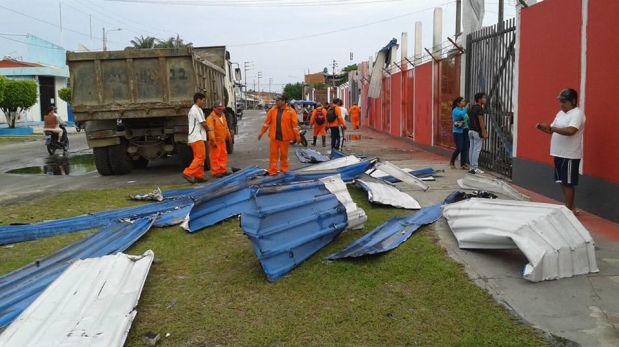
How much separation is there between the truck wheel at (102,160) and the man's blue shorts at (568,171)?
9203 millimetres

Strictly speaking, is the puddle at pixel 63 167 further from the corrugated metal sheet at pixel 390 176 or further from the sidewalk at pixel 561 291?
the sidewalk at pixel 561 291

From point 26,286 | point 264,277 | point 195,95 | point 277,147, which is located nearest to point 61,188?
point 195,95

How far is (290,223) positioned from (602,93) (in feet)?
13.1

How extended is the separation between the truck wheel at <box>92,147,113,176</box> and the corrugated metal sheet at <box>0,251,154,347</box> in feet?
24.6

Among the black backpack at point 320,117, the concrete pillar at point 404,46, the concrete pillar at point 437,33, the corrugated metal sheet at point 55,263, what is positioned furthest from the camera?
the concrete pillar at point 404,46

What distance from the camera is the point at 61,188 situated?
1032 cm

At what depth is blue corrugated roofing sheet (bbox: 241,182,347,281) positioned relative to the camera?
181 inches

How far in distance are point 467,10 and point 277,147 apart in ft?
17.1

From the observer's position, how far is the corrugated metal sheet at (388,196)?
7.23 m

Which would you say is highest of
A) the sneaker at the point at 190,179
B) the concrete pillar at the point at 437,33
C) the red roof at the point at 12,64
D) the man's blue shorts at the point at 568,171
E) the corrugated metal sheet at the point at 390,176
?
the red roof at the point at 12,64

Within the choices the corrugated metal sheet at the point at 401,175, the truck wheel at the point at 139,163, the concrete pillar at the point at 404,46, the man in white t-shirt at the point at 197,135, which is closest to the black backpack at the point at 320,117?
the concrete pillar at the point at 404,46

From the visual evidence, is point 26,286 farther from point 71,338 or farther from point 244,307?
point 244,307

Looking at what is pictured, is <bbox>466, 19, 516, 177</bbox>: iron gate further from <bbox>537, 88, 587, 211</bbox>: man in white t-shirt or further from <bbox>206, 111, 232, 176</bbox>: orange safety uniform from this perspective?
<bbox>206, 111, 232, 176</bbox>: orange safety uniform

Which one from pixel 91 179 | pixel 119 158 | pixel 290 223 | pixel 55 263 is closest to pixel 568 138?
pixel 290 223
